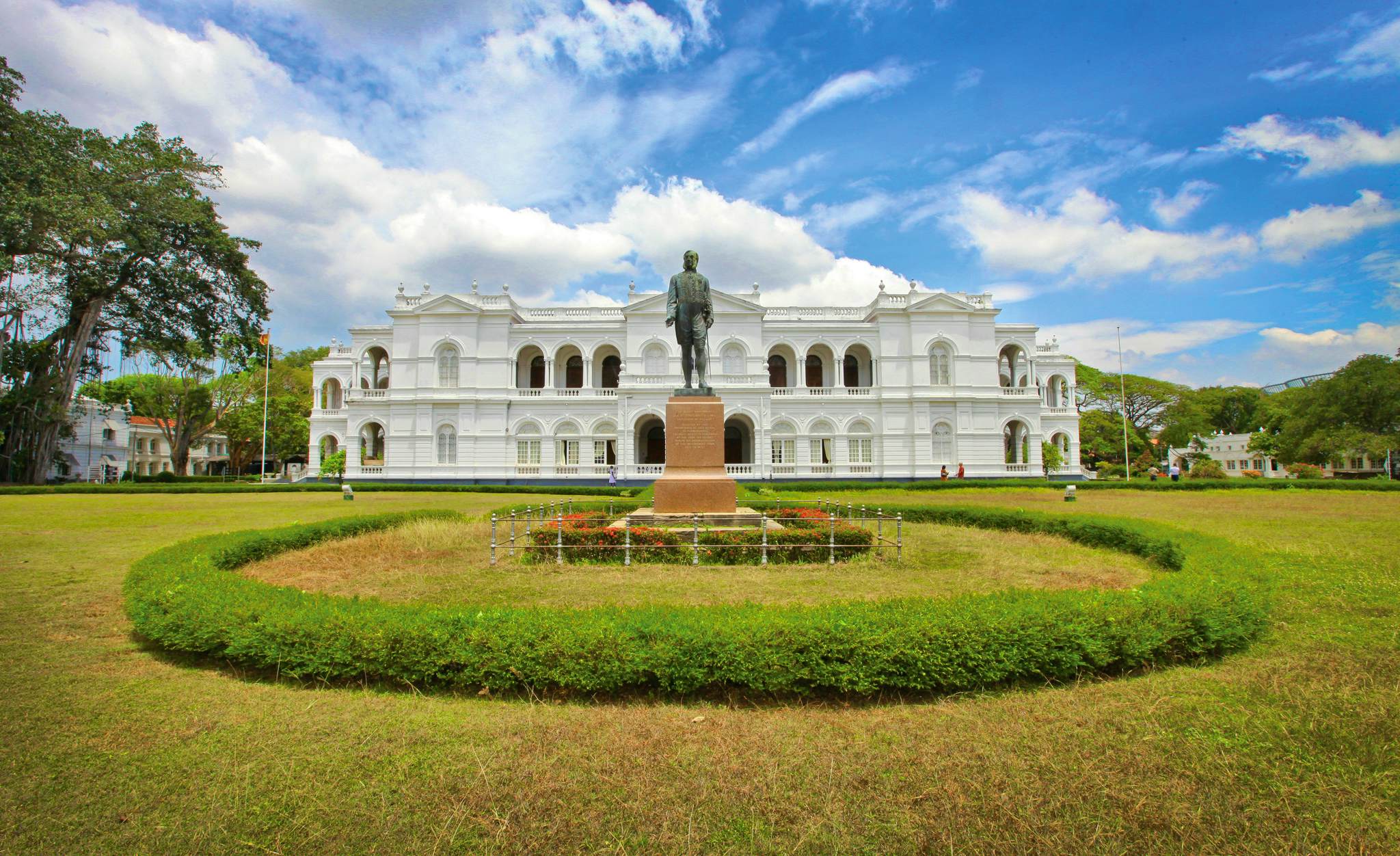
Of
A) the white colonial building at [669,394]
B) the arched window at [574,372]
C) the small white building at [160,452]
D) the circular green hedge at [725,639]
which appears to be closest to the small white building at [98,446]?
the small white building at [160,452]

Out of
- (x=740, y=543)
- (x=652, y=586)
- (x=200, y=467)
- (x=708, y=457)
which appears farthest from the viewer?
(x=200, y=467)

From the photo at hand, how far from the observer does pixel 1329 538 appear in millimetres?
11211

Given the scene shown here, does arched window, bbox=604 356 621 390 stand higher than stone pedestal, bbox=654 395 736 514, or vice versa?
arched window, bbox=604 356 621 390

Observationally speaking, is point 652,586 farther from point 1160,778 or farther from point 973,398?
point 973,398

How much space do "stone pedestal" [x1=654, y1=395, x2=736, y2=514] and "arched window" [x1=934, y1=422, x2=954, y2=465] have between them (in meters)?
27.5

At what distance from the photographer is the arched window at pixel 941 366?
37.6 m

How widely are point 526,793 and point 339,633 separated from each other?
8.15ft

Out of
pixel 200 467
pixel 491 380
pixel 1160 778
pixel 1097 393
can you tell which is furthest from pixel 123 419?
pixel 1097 393

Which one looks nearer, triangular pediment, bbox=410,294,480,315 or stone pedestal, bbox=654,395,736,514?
stone pedestal, bbox=654,395,736,514

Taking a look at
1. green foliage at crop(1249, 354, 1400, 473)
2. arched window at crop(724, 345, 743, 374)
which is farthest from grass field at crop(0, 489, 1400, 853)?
green foliage at crop(1249, 354, 1400, 473)

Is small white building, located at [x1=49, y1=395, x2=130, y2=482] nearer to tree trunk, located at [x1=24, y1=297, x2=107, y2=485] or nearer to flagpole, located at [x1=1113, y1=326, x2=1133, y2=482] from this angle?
tree trunk, located at [x1=24, y1=297, x2=107, y2=485]

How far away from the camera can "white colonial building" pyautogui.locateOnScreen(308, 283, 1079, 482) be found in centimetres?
3656

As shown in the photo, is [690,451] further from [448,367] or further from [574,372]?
[574,372]

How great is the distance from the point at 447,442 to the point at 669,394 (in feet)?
43.0
